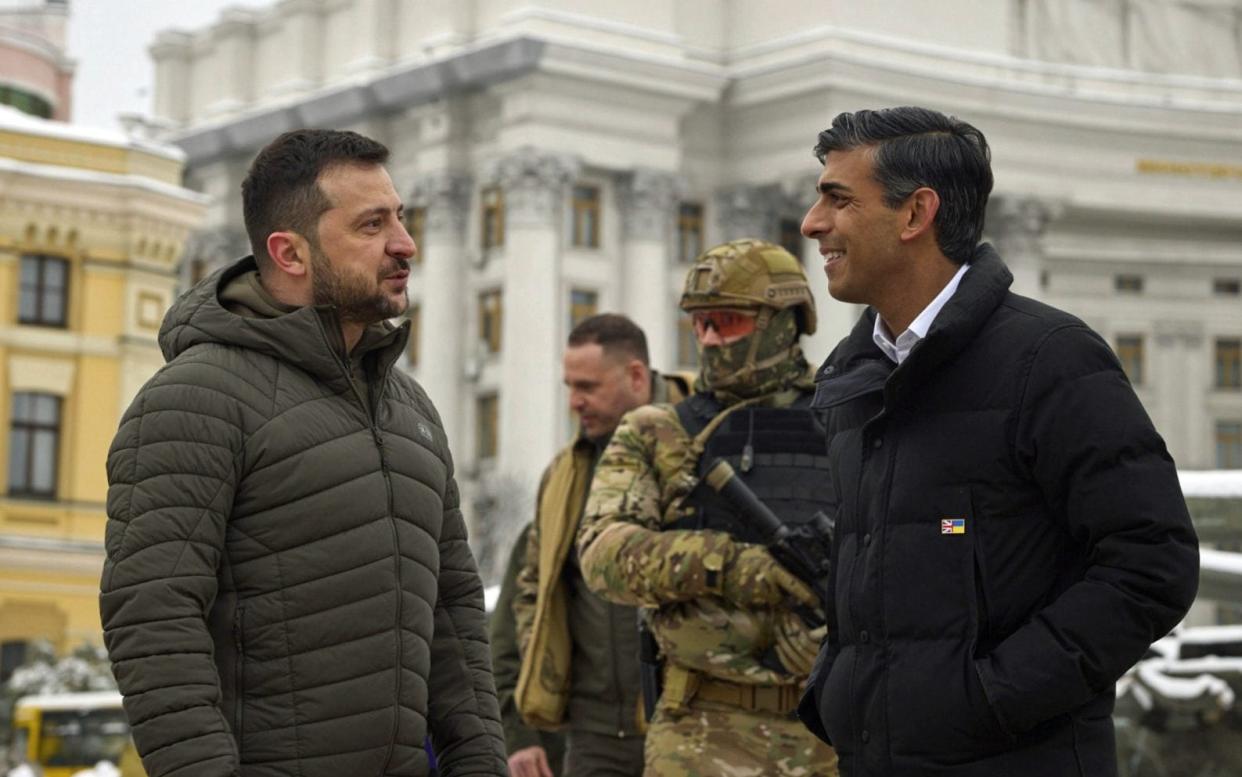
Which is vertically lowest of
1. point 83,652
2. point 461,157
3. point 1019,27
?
point 83,652

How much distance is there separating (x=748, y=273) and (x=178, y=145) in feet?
206

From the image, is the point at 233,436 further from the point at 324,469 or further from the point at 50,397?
the point at 50,397

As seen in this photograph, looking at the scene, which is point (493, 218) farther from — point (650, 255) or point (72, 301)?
point (72, 301)

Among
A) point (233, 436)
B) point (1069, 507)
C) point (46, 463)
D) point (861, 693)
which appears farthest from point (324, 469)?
point (46, 463)

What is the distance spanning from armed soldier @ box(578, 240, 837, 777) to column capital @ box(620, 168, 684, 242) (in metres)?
52.2

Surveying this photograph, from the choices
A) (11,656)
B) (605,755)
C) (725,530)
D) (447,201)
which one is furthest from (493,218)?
(725,530)

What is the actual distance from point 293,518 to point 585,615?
136 inches

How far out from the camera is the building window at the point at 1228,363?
68.8 metres

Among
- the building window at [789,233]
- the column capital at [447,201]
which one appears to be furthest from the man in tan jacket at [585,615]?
the building window at [789,233]

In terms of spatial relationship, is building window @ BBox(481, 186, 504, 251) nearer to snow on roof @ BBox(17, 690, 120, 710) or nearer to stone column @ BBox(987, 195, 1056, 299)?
stone column @ BBox(987, 195, 1056, 299)

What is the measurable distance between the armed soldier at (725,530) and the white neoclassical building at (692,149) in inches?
1900

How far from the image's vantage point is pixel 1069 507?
4.74 m

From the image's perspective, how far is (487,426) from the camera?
2336 inches

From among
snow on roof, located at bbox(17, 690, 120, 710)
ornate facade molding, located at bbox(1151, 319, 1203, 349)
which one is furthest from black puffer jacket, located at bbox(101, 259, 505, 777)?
ornate facade molding, located at bbox(1151, 319, 1203, 349)
